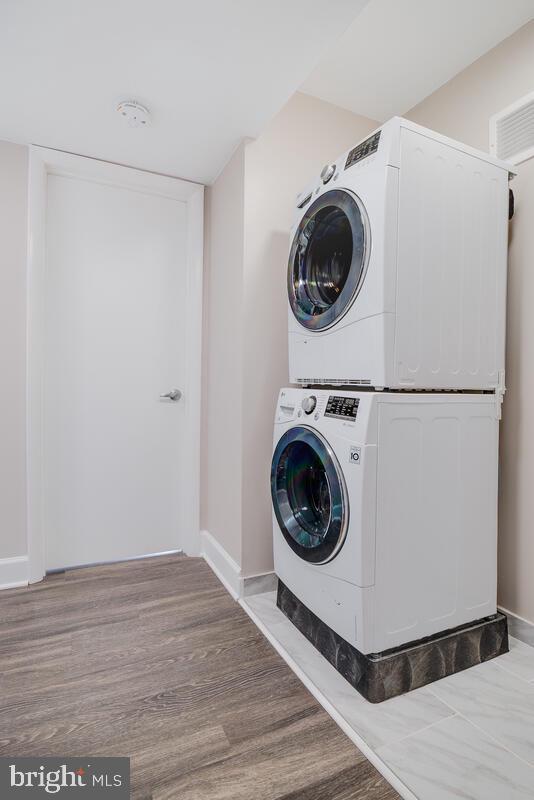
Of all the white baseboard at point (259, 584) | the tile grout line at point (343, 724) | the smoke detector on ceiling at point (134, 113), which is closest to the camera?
the tile grout line at point (343, 724)

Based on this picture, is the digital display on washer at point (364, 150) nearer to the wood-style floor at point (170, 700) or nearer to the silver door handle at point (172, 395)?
the silver door handle at point (172, 395)

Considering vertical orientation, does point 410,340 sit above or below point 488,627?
above

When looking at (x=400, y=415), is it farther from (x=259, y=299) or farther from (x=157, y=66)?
(x=157, y=66)

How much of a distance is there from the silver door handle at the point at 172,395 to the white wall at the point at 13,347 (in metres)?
0.73

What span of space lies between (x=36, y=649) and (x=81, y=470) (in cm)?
93

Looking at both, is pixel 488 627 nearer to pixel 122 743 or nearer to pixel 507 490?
pixel 507 490

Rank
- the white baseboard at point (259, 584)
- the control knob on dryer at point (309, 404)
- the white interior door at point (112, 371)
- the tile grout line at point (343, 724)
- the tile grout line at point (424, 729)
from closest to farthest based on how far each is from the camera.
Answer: the tile grout line at point (343, 724) < the tile grout line at point (424, 729) < the control knob on dryer at point (309, 404) < the white baseboard at point (259, 584) < the white interior door at point (112, 371)

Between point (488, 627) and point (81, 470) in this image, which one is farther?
point (81, 470)

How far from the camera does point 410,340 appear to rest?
4.56 feet

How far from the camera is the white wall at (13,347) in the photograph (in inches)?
82.4

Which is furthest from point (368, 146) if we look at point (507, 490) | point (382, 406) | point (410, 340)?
point (507, 490)

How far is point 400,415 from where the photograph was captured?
1365 mm

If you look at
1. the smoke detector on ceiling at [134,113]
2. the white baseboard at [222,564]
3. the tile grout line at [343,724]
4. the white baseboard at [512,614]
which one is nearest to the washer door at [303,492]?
the tile grout line at [343,724]

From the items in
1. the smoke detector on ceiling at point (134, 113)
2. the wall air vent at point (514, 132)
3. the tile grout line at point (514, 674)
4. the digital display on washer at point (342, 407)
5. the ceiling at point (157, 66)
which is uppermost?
the ceiling at point (157, 66)
